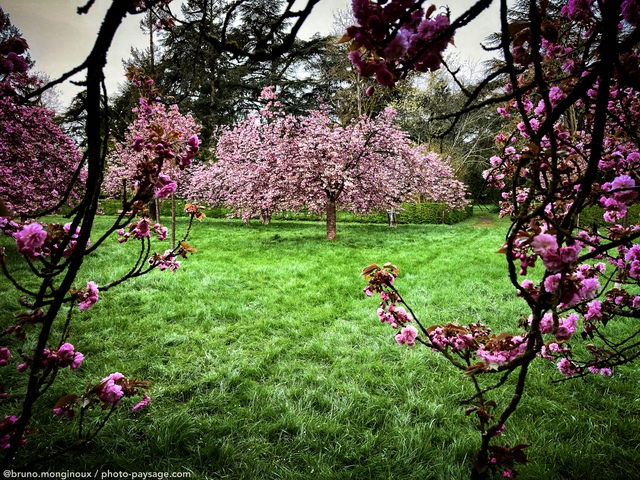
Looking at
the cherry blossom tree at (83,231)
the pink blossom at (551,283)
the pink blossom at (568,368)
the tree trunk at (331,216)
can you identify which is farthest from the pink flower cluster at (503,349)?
the tree trunk at (331,216)

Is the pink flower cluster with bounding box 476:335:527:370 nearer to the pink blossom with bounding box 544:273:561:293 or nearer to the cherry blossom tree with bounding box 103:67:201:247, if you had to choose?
the pink blossom with bounding box 544:273:561:293

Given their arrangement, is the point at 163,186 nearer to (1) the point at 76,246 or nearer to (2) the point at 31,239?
(2) the point at 31,239

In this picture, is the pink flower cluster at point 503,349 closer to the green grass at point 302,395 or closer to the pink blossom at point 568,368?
the green grass at point 302,395

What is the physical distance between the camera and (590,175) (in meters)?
0.75

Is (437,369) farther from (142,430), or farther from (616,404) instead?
(142,430)

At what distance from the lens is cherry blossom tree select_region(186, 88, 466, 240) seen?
9.41 metres

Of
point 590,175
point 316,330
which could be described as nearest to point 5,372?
point 316,330

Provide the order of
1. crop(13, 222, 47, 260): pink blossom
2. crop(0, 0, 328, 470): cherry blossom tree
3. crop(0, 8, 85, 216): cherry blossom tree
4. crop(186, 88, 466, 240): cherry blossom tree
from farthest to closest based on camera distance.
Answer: crop(186, 88, 466, 240): cherry blossom tree → crop(0, 8, 85, 216): cherry blossom tree → crop(13, 222, 47, 260): pink blossom → crop(0, 0, 328, 470): cherry blossom tree

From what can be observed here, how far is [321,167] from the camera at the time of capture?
9.46 metres

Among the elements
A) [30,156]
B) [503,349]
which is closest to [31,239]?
[503,349]

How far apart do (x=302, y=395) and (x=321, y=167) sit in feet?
25.2

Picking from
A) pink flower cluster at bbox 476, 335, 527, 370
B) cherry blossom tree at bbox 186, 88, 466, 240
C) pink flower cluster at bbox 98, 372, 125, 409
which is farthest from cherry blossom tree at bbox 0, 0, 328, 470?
cherry blossom tree at bbox 186, 88, 466, 240

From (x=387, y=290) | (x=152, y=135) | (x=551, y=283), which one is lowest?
(x=387, y=290)

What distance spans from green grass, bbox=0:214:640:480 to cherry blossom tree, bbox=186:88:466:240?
5136mm
